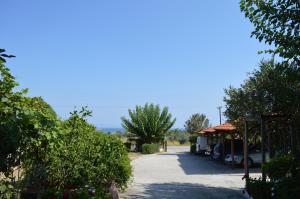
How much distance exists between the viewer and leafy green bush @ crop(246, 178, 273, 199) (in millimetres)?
11664

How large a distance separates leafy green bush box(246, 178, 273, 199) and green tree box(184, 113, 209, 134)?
235 ft

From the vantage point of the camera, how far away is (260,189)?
1200cm

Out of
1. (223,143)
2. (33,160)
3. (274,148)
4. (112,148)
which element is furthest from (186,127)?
(33,160)

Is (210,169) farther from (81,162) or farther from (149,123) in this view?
(149,123)

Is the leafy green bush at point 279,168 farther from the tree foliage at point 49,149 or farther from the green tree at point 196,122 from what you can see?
the green tree at point 196,122

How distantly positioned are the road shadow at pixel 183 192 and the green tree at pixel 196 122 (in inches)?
2644

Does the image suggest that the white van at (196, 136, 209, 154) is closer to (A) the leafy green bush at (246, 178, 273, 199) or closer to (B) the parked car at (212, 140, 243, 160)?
(B) the parked car at (212, 140, 243, 160)

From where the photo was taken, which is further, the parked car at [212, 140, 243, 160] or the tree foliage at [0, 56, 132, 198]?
the parked car at [212, 140, 243, 160]

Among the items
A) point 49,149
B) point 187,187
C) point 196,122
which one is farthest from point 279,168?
point 196,122

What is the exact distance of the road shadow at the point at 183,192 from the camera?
46.9ft

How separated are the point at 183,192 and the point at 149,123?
3432 cm

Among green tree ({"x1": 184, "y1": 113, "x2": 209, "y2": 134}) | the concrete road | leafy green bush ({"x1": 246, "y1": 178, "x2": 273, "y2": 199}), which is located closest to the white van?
the concrete road

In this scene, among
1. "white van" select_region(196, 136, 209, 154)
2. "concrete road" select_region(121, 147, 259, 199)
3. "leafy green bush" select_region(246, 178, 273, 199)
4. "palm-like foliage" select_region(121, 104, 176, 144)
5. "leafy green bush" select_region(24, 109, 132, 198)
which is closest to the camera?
"leafy green bush" select_region(24, 109, 132, 198)

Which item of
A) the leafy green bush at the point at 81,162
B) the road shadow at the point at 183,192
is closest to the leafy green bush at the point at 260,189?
the road shadow at the point at 183,192
